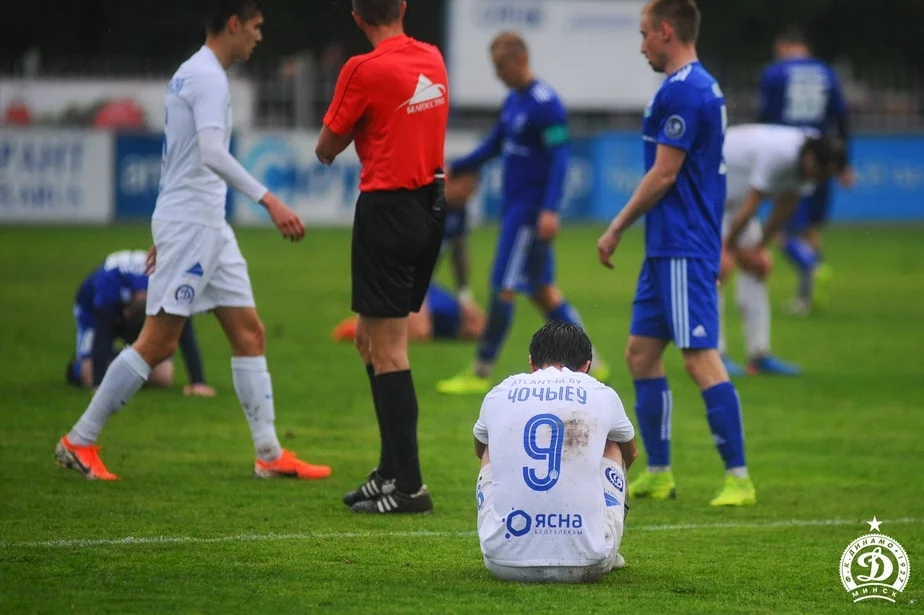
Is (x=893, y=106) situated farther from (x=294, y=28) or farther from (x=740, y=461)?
(x=740, y=461)

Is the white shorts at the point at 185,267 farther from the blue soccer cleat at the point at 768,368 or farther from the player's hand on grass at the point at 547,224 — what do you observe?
the blue soccer cleat at the point at 768,368

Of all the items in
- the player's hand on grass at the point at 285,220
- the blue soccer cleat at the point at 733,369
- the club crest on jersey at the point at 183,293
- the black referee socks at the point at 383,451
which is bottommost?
the blue soccer cleat at the point at 733,369

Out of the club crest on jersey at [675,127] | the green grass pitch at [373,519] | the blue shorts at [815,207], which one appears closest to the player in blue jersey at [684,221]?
the club crest on jersey at [675,127]

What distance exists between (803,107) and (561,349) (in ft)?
40.6

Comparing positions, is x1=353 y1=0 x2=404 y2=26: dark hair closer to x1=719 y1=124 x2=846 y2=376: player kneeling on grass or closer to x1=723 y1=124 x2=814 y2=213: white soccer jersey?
x1=719 y1=124 x2=846 y2=376: player kneeling on grass

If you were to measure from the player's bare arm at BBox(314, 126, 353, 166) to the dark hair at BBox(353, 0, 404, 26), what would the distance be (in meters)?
0.51

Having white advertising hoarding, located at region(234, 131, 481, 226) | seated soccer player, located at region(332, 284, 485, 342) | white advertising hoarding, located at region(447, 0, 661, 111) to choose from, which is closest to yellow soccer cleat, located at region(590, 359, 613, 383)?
seated soccer player, located at region(332, 284, 485, 342)

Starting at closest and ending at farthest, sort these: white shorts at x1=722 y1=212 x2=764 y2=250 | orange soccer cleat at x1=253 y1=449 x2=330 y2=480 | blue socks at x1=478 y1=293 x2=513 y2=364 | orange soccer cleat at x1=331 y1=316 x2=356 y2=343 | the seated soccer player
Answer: orange soccer cleat at x1=253 y1=449 x2=330 y2=480
blue socks at x1=478 y1=293 x2=513 y2=364
white shorts at x1=722 y1=212 x2=764 y2=250
orange soccer cleat at x1=331 y1=316 x2=356 y2=343
the seated soccer player

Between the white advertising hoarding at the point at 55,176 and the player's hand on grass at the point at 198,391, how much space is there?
50.0ft

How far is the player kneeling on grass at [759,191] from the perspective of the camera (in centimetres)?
1070

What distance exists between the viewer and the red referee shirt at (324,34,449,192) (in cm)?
662

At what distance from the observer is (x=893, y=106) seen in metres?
32.4

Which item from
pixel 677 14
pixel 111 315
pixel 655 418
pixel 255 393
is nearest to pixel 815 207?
pixel 111 315

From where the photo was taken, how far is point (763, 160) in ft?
36.0
